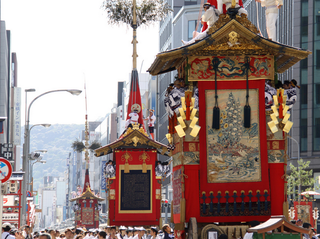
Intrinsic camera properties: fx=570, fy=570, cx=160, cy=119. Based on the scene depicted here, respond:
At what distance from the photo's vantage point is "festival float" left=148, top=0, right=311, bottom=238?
15.8 meters

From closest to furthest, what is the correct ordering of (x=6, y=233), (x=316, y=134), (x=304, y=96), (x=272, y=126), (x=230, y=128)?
(x=272, y=126) → (x=230, y=128) → (x=6, y=233) → (x=316, y=134) → (x=304, y=96)

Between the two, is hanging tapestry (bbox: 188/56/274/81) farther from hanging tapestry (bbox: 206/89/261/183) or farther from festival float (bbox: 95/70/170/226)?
festival float (bbox: 95/70/170/226)

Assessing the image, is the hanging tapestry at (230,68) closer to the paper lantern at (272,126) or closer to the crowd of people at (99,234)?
the paper lantern at (272,126)

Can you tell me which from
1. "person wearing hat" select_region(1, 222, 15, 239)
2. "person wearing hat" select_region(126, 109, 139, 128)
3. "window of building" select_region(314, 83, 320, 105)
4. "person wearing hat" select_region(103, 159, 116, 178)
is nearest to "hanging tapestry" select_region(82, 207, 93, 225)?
"person wearing hat" select_region(103, 159, 116, 178)

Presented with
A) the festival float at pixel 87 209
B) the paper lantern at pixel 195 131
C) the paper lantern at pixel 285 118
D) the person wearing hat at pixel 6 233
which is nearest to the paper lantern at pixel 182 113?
the paper lantern at pixel 195 131

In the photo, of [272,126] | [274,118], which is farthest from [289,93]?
[272,126]

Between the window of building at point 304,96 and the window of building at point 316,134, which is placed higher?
the window of building at point 304,96

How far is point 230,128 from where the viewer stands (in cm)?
1616

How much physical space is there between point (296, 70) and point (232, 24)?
197 feet

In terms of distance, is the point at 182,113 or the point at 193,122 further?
the point at 182,113

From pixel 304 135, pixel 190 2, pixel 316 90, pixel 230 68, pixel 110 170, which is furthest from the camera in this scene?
pixel 190 2

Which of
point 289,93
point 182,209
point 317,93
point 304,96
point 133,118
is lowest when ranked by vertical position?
point 182,209

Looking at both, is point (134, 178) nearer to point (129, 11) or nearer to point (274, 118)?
point (129, 11)

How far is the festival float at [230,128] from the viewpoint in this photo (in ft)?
52.0
